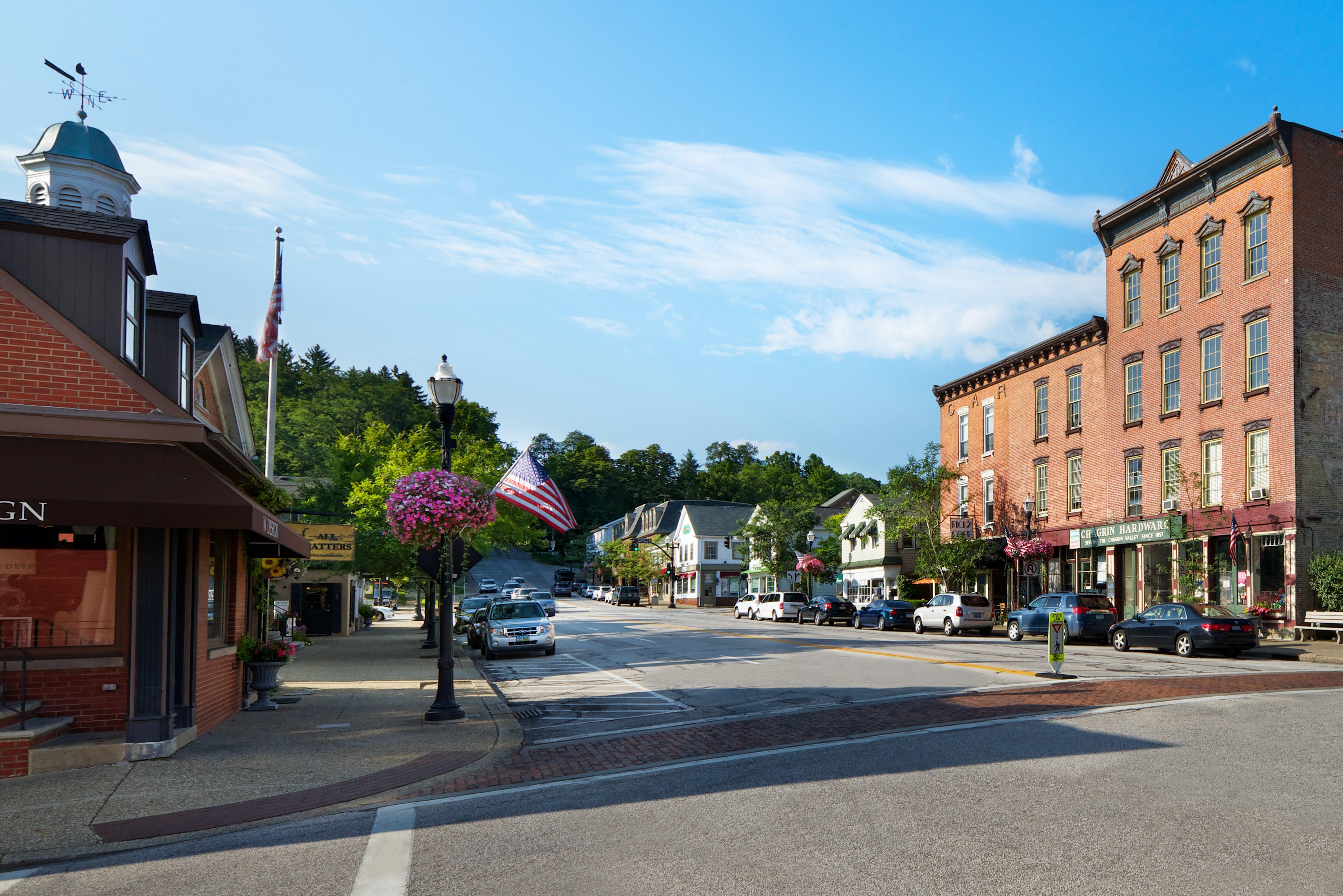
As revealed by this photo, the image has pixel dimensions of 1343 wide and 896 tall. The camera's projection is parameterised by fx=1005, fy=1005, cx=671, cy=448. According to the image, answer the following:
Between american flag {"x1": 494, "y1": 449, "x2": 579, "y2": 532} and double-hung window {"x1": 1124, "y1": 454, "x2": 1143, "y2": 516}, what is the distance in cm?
2299

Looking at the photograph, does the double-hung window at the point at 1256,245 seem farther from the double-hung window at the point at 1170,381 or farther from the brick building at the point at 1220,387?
the double-hung window at the point at 1170,381

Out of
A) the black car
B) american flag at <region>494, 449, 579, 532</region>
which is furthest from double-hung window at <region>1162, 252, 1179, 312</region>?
american flag at <region>494, 449, 579, 532</region>

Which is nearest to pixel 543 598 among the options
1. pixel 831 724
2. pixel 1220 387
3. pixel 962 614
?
pixel 962 614

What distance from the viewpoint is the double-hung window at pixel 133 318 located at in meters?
12.4

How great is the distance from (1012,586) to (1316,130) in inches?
869

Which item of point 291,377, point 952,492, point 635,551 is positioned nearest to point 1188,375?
point 952,492

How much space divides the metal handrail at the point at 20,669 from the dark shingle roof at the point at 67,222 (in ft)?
15.5

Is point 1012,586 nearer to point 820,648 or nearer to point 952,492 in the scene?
point 952,492

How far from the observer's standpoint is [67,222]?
12188 millimetres

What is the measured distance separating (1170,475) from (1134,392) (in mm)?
3955

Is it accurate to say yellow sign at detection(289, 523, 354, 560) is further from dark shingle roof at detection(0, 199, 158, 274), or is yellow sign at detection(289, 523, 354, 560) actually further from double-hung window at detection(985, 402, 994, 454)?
double-hung window at detection(985, 402, 994, 454)

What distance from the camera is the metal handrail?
10758 millimetres

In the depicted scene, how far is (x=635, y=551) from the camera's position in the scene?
315 feet

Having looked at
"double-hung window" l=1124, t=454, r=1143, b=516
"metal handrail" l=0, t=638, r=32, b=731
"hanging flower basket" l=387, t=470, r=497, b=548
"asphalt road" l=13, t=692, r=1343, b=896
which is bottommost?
"asphalt road" l=13, t=692, r=1343, b=896
